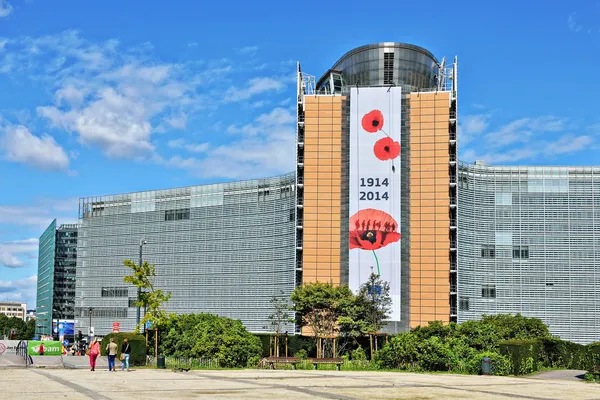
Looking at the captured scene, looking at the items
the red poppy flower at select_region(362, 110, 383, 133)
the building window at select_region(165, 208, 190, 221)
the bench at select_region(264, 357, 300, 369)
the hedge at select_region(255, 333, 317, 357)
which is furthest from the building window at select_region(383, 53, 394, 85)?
the bench at select_region(264, 357, 300, 369)

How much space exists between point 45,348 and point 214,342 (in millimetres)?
11424

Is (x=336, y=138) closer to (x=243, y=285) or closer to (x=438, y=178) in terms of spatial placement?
(x=438, y=178)

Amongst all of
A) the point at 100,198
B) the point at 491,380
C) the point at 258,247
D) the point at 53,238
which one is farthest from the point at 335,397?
the point at 53,238

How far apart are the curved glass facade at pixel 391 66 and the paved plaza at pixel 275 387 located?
56039mm

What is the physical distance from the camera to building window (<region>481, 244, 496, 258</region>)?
8475cm

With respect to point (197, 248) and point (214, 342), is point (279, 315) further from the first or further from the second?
point (197, 248)

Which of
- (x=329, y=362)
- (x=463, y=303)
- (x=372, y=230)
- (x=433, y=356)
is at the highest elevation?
(x=372, y=230)

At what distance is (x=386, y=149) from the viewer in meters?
80.0

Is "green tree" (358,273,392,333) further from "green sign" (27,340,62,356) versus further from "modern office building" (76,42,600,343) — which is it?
"green sign" (27,340,62,356)

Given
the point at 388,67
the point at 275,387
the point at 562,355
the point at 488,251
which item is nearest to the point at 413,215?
the point at 488,251

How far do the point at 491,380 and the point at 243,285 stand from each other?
6277 cm

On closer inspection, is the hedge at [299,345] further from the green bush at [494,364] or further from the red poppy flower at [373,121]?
the green bush at [494,364]

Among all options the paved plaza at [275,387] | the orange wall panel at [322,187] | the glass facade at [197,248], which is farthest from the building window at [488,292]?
the paved plaza at [275,387]

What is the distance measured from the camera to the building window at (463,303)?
81569mm
